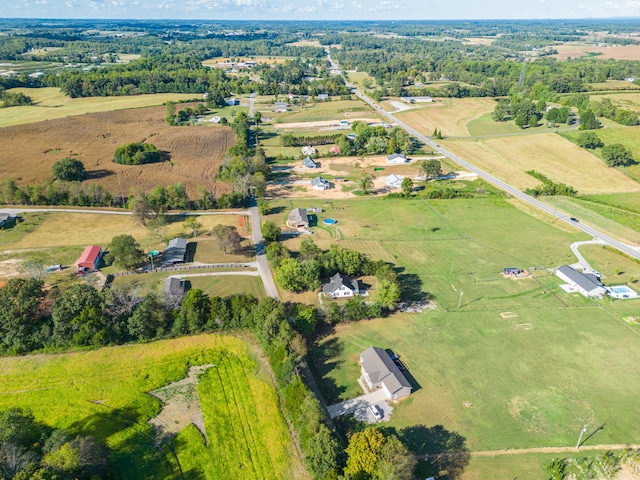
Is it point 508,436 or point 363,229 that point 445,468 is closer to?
point 508,436

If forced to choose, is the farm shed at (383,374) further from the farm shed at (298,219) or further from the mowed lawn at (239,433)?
the farm shed at (298,219)

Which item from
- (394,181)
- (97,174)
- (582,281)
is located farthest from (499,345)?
(97,174)

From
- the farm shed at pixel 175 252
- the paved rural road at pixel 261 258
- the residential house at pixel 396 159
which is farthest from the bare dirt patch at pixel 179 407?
the residential house at pixel 396 159

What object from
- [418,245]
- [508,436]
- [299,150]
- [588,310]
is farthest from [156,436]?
[299,150]

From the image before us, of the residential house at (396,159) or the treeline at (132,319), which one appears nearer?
the treeline at (132,319)

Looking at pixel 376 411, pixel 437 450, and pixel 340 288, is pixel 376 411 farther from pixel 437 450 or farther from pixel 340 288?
pixel 340 288
